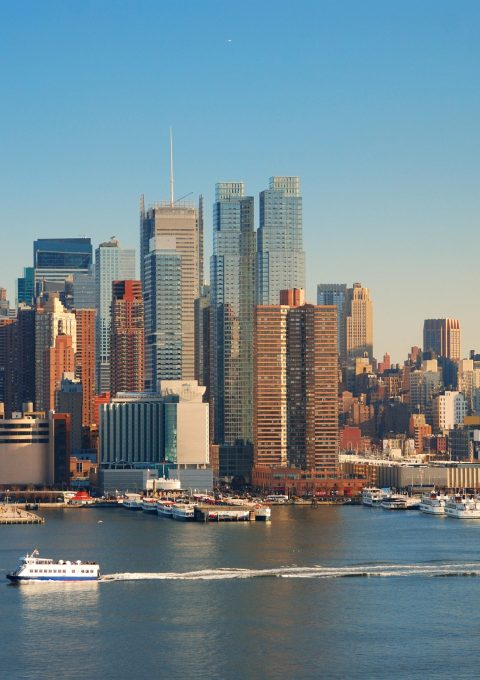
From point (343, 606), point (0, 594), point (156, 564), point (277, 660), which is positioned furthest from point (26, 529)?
point (277, 660)

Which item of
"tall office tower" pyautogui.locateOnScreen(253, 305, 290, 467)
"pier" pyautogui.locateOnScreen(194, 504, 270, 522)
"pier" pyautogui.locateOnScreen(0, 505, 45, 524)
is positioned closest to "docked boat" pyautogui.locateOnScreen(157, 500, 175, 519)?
"pier" pyautogui.locateOnScreen(194, 504, 270, 522)

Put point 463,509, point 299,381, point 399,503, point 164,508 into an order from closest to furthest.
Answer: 1. point 463,509
2. point 164,508
3. point 399,503
4. point 299,381

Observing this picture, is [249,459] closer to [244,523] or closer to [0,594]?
[244,523]

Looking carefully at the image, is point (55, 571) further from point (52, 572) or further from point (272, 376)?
point (272, 376)

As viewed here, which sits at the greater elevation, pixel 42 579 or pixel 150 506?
pixel 150 506

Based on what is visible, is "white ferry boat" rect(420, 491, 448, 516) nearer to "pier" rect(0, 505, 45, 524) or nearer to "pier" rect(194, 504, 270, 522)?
"pier" rect(194, 504, 270, 522)

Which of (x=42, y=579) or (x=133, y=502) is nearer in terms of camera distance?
(x=42, y=579)

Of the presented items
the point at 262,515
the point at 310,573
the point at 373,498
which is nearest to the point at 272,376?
the point at 373,498
